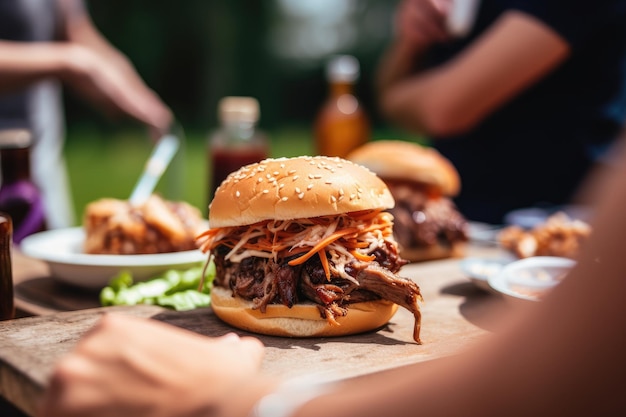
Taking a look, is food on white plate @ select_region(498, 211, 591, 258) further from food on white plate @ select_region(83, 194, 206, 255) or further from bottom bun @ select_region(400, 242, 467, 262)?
food on white plate @ select_region(83, 194, 206, 255)

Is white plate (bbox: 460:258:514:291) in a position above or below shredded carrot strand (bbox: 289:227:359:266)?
below

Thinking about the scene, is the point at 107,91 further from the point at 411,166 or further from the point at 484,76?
the point at 484,76

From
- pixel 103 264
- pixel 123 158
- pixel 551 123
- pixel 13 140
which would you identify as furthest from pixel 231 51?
pixel 103 264

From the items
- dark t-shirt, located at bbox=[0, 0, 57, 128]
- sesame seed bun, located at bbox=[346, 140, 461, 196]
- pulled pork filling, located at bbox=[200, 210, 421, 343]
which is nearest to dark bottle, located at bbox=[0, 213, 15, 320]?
pulled pork filling, located at bbox=[200, 210, 421, 343]

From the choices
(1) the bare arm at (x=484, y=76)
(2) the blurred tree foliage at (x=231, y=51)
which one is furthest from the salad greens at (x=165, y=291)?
(2) the blurred tree foliage at (x=231, y=51)

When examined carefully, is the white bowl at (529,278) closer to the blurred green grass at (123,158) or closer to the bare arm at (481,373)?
the bare arm at (481,373)
